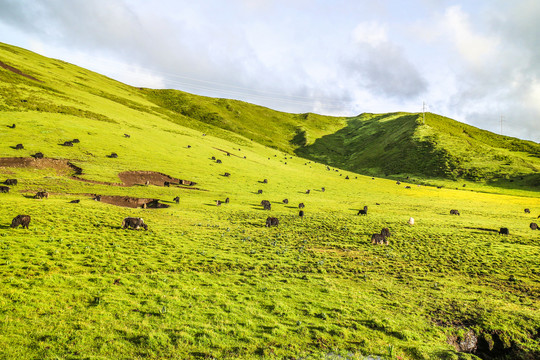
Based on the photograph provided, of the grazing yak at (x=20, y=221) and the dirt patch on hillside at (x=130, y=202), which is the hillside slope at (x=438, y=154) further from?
the grazing yak at (x=20, y=221)

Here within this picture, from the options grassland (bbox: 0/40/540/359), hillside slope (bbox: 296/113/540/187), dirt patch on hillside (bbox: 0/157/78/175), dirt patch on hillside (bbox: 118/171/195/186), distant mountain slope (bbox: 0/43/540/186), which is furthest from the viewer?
hillside slope (bbox: 296/113/540/187)

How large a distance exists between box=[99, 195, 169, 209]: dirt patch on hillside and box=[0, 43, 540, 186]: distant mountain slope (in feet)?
167

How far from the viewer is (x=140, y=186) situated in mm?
47812

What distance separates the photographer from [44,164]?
4691cm

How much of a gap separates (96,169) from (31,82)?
66.1 meters

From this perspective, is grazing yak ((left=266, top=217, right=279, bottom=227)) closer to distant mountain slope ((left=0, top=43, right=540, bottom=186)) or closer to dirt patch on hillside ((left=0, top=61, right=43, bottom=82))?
distant mountain slope ((left=0, top=43, right=540, bottom=186))

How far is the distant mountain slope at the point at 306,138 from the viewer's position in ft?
275

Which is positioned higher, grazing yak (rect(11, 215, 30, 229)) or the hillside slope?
the hillside slope

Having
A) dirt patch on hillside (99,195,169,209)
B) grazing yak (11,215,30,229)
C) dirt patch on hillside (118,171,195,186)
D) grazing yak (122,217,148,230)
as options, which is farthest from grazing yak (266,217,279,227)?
dirt patch on hillside (118,171,195,186)

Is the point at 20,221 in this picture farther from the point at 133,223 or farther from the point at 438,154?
the point at 438,154

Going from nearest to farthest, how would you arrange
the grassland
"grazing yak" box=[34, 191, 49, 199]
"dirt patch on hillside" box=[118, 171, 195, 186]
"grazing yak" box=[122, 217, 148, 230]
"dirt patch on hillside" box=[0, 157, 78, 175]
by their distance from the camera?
the grassland
"grazing yak" box=[122, 217, 148, 230]
"grazing yak" box=[34, 191, 49, 199]
"dirt patch on hillside" box=[0, 157, 78, 175]
"dirt patch on hillside" box=[118, 171, 195, 186]

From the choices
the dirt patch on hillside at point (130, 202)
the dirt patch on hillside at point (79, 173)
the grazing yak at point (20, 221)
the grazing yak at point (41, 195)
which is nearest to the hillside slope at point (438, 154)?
the dirt patch on hillside at point (79, 173)

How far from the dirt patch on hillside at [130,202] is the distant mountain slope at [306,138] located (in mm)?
50802

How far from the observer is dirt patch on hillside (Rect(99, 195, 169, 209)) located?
127ft
